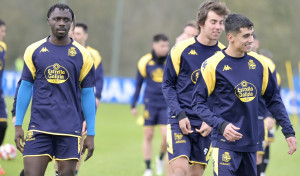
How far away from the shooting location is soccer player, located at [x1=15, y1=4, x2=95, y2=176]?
611 cm

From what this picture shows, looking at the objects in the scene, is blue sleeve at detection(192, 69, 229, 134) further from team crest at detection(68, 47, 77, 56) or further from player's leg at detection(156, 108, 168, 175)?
player's leg at detection(156, 108, 168, 175)

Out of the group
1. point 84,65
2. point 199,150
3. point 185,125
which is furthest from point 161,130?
point 84,65

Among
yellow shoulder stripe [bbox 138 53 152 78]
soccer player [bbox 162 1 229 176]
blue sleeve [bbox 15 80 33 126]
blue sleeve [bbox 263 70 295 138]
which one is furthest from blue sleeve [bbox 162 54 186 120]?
yellow shoulder stripe [bbox 138 53 152 78]

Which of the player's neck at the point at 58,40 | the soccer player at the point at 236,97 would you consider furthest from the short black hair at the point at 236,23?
the player's neck at the point at 58,40

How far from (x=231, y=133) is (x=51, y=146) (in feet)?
6.17

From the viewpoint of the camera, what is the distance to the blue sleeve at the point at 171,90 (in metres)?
7.00

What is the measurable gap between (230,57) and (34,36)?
166ft

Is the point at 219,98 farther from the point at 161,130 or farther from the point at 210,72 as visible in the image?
the point at 161,130

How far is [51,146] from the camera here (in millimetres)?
6152

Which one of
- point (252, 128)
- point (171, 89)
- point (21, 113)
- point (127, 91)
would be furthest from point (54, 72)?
point (127, 91)

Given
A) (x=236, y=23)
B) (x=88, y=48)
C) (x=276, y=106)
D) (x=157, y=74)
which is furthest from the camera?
(x=157, y=74)

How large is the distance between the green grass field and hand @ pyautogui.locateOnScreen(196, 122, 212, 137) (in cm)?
341

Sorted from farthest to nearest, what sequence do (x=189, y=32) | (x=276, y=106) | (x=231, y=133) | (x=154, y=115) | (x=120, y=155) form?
1. (x=120, y=155)
2. (x=154, y=115)
3. (x=189, y=32)
4. (x=276, y=106)
5. (x=231, y=133)

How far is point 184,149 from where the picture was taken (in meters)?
7.02
